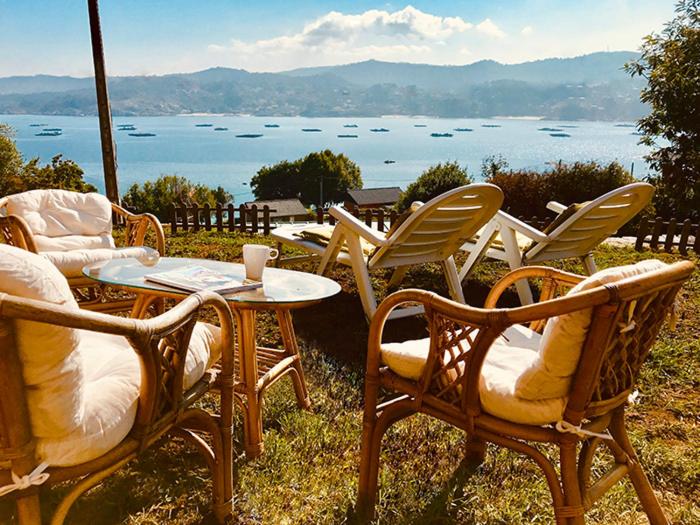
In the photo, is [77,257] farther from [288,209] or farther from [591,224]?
[288,209]

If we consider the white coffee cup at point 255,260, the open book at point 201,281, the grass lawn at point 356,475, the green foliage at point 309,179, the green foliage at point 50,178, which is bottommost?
the green foliage at point 309,179

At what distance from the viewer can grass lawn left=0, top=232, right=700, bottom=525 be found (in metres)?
2.03

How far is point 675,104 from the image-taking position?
13.4 m

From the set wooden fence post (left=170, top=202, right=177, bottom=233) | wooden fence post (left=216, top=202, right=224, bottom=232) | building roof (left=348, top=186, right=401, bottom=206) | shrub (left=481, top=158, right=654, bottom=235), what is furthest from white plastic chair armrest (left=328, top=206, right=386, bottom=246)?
building roof (left=348, top=186, right=401, bottom=206)

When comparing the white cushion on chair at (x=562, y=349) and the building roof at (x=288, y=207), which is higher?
the white cushion on chair at (x=562, y=349)

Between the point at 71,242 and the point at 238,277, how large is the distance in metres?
2.11

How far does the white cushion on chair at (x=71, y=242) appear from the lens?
159 inches

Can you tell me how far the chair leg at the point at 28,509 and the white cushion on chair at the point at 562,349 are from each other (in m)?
1.24

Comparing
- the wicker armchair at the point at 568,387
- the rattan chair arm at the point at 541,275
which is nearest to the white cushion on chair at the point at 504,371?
the wicker armchair at the point at 568,387

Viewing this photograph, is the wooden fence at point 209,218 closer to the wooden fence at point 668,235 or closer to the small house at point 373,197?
the wooden fence at point 668,235

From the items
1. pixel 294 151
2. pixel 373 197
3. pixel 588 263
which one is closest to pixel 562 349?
pixel 588 263

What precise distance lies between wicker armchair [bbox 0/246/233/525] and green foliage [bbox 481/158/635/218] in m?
13.0

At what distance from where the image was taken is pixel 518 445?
5.33 ft

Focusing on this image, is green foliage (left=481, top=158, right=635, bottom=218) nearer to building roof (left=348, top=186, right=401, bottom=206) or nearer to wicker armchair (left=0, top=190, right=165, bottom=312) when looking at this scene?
wicker armchair (left=0, top=190, right=165, bottom=312)
